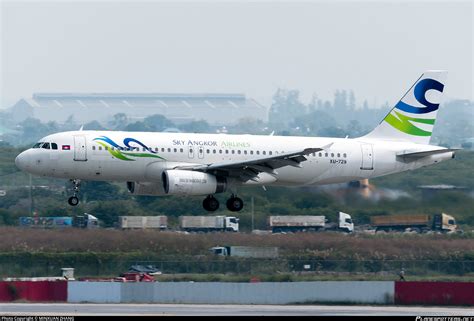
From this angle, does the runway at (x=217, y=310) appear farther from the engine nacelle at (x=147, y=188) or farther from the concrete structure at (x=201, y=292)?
the engine nacelle at (x=147, y=188)

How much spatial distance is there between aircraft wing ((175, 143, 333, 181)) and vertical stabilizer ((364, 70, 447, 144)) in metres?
5.86

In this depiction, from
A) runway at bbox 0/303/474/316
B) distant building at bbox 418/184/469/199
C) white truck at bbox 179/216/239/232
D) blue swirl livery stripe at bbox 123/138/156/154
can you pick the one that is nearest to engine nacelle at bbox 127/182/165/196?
blue swirl livery stripe at bbox 123/138/156/154

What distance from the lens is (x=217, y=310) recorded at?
151 feet

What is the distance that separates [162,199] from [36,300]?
18944mm

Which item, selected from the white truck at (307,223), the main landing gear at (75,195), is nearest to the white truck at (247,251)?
the white truck at (307,223)

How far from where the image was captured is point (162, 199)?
67562mm

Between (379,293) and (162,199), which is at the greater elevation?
(162,199)

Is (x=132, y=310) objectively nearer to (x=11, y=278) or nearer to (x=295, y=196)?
(x=11, y=278)

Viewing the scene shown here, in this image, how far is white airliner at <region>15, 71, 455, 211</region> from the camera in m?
51.9

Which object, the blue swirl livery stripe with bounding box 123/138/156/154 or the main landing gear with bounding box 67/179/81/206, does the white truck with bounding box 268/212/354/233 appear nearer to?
the blue swirl livery stripe with bounding box 123/138/156/154

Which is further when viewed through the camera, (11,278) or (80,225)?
(80,225)

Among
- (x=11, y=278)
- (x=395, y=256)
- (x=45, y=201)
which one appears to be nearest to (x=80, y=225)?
(x=45, y=201)

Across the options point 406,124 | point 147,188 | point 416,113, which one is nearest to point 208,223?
point 147,188

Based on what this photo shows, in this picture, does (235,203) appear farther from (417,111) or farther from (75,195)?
(417,111)
